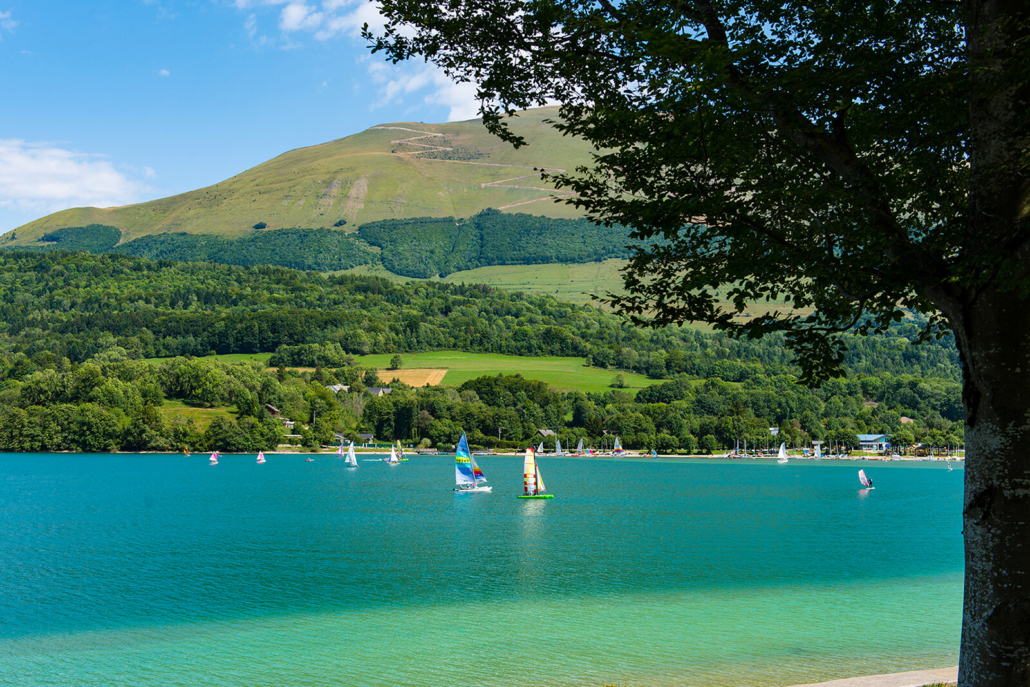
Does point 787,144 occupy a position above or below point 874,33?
below

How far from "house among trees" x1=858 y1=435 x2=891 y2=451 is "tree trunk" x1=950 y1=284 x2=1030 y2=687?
656 ft

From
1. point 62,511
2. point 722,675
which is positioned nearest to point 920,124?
point 722,675

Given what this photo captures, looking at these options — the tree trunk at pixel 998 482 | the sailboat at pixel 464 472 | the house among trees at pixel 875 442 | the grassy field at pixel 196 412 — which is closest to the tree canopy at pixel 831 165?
the tree trunk at pixel 998 482

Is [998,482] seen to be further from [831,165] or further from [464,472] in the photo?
[464,472]

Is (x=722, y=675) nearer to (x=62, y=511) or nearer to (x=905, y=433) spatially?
(x=62, y=511)

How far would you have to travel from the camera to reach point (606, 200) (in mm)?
10273

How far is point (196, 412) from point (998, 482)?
16124 cm

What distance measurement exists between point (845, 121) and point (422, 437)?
168 m

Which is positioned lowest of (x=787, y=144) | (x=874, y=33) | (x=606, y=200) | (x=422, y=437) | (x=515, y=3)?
(x=422, y=437)

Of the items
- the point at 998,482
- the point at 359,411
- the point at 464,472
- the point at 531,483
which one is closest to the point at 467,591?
the point at 998,482

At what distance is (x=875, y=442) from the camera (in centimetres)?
19300

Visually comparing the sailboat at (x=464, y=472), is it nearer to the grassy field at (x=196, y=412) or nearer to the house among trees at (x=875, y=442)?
the grassy field at (x=196, y=412)

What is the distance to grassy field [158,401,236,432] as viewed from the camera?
15175 cm

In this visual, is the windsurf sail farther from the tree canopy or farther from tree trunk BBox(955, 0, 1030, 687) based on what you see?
tree trunk BBox(955, 0, 1030, 687)
